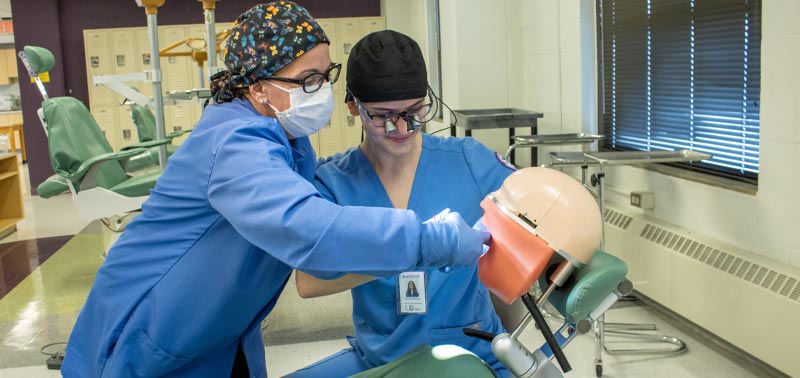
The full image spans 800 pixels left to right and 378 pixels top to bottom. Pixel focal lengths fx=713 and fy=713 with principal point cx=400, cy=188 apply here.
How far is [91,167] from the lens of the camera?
4.34 metres

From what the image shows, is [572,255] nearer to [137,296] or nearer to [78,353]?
[137,296]

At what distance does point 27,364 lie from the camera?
10.9 feet

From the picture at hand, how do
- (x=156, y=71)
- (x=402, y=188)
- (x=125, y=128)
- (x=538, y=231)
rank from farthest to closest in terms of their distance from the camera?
(x=125, y=128) → (x=156, y=71) → (x=402, y=188) → (x=538, y=231)

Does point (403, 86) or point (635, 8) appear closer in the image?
point (403, 86)

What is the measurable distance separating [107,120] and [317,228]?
334 inches

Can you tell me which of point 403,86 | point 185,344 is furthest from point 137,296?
point 403,86

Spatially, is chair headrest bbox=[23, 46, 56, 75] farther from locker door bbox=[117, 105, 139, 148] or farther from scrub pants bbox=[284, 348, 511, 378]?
locker door bbox=[117, 105, 139, 148]

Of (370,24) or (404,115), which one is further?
(370,24)

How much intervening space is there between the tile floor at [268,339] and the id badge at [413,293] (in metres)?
1.66

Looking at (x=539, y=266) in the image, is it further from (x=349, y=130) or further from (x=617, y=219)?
(x=349, y=130)

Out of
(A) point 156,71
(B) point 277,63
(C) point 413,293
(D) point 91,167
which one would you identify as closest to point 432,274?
(C) point 413,293

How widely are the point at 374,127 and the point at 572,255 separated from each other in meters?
0.62

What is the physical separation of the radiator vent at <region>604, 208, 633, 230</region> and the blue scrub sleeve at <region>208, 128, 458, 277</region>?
2.88m

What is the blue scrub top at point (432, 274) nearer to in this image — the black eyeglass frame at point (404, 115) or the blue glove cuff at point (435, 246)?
the black eyeglass frame at point (404, 115)
